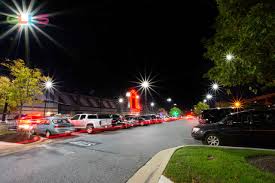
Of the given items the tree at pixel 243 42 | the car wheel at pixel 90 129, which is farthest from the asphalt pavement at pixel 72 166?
the car wheel at pixel 90 129

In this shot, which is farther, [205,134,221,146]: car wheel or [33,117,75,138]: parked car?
[33,117,75,138]: parked car

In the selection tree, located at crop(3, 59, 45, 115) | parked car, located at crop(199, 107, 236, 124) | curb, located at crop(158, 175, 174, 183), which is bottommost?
curb, located at crop(158, 175, 174, 183)

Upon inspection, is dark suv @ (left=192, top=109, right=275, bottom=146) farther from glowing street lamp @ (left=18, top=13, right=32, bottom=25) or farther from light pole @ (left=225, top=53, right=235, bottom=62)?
glowing street lamp @ (left=18, top=13, right=32, bottom=25)

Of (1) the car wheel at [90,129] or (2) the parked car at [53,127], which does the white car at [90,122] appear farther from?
(2) the parked car at [53,127]

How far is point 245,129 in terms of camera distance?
11.3m

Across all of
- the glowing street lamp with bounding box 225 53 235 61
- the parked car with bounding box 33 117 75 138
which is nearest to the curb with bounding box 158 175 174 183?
the glowing street lamp with bounding box 225 53 235 61

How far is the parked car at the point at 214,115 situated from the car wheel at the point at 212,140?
668 centimetres

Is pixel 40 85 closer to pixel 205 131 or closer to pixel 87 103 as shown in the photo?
pixel 205 131

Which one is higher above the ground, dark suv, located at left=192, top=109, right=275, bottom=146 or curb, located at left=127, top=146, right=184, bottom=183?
dark suv, located at left=192, top=109, right=275, bottom=146

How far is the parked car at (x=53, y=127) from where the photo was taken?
17375 millimetres

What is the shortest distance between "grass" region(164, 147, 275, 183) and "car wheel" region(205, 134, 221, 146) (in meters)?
3.38

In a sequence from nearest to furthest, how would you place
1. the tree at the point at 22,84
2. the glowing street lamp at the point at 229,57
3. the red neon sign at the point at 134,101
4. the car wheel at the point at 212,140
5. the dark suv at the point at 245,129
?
the glowing street lamp at the point at 229,57
the dark suv at the point at 245,129
the car wheel at the point at 212,140
the tree at the point at 22,84
the red neon sign at the point at 134,101

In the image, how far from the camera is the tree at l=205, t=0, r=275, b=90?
5.95 m

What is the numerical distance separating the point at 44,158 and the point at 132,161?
384 centimetres
